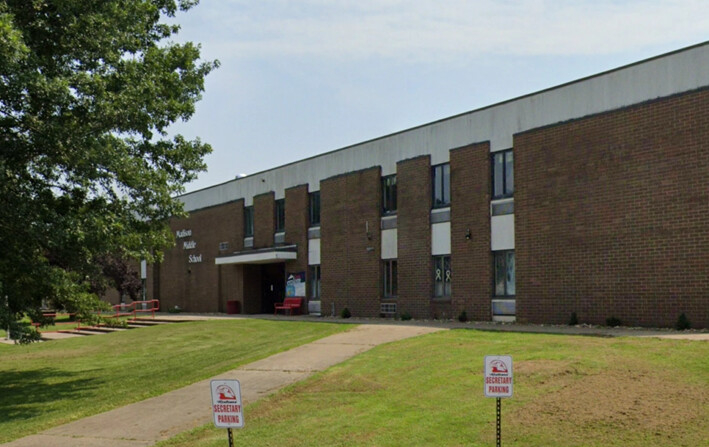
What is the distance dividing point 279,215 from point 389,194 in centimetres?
902

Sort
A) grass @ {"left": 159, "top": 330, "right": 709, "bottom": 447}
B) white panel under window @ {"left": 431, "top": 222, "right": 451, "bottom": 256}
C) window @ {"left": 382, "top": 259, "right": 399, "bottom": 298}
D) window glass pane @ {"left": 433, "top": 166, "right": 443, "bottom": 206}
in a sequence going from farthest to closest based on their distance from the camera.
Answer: window @ {"left": 382, "top": 259, "right": 399, "bottom": 298} → window glass pane @ {"left": 433, "top": 166, "right": 443, "bottom": 206} → white panel under window @ {"left": 431, "top": 222, "right": 451, "bottom": 256} → grass @ {"left": 159, "top": 330, "right": 709, "bottom": 447}

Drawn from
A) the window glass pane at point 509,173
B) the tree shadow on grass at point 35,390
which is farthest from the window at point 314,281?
the tree shadow on grass at point 35,390

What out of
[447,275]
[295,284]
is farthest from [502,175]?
[295,284]

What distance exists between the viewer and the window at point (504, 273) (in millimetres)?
24272

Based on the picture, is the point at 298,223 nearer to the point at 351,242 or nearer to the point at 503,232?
the point at 351,242

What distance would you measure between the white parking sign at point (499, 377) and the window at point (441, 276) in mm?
18414

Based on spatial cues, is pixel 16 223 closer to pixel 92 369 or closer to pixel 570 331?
pixel 92 369

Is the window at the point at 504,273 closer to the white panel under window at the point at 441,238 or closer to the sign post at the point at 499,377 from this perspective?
the white panel under window at the point at 441,238

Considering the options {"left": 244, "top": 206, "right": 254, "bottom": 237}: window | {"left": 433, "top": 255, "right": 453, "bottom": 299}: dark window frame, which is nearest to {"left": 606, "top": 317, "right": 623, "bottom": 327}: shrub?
{"left": 433, "top": 255, "right": 453, "bottom": 299}: dark window frame

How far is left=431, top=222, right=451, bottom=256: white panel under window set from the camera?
26.6 metres

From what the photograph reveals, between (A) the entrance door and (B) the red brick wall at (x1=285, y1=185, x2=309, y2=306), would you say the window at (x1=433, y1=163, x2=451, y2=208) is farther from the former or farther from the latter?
(A) the entrance door

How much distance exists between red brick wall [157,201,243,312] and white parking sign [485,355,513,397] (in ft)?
106

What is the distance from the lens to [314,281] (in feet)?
111

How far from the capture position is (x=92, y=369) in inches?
795
